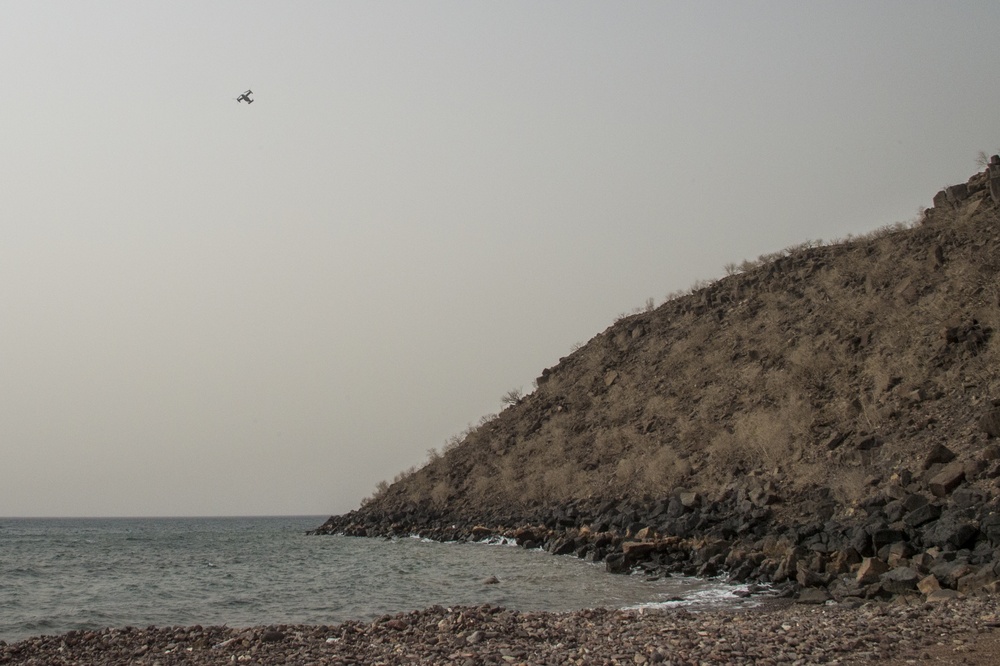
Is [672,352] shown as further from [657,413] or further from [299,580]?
[299,580]

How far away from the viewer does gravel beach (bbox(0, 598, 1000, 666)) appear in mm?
10000

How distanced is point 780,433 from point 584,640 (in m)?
19.3

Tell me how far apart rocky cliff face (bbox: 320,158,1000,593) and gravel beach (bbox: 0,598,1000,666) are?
3.62 m

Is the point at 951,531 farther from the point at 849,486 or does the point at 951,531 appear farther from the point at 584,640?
the point at 584,640

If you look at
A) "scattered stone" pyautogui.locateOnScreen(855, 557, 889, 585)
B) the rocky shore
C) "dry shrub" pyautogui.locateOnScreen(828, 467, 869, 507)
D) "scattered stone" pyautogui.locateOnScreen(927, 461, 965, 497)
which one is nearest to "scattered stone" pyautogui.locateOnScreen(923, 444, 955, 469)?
the rocky shore

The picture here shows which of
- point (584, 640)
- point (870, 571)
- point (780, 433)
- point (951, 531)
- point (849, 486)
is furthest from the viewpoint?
point (780, 433)

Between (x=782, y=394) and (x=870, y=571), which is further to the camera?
(x=782, y=394)

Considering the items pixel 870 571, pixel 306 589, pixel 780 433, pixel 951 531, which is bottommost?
pixel 306 589

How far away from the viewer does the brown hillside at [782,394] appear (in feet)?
79.8

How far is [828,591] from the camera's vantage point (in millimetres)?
16062

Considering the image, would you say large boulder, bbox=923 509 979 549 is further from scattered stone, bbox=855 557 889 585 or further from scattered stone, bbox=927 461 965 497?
scattered stone, bbox=927 461 965 497

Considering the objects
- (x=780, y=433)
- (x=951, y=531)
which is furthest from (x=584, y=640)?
(x=780, y=433)

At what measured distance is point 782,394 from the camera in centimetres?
3262

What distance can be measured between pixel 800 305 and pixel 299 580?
90.3ft
